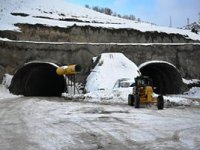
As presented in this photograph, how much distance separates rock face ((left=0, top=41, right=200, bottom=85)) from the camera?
27484 millimetres

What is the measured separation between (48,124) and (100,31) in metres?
25.6

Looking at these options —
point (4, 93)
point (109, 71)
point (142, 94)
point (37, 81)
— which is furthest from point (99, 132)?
point (37, 81)

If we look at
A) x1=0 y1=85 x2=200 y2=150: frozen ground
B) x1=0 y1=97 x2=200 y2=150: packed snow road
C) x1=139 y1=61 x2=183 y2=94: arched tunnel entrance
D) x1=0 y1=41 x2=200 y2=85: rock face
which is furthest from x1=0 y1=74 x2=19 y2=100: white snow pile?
x1=0 y1=97 x2=200 y2=150: packed snow road

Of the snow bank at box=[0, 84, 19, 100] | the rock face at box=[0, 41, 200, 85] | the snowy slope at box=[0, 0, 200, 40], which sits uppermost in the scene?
the snowy slope at box=[0, 0, 200, 40]

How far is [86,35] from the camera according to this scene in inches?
1385

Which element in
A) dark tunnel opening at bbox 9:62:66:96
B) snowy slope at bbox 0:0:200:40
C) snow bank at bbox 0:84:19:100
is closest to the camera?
snow bank at bbox 0:84:19:100

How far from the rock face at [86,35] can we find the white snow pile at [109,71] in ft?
28.2

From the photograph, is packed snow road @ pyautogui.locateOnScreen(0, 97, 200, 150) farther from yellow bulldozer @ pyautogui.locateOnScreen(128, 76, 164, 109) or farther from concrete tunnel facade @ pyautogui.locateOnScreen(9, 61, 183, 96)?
concrete tunnel facade @ pyautogui.locateOnScreen(9, 61, 183, 96)

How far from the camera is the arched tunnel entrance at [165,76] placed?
94.4 ft

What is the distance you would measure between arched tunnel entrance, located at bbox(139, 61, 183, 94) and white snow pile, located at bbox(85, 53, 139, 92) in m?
3.56

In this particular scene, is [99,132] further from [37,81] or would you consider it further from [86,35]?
[86,35]

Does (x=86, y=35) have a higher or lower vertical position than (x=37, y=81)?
higher

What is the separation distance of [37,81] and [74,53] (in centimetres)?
728

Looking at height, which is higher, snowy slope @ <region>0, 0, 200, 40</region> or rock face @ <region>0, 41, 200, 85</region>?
snowy slope @ <region>0, 0, 200, 40</region>
